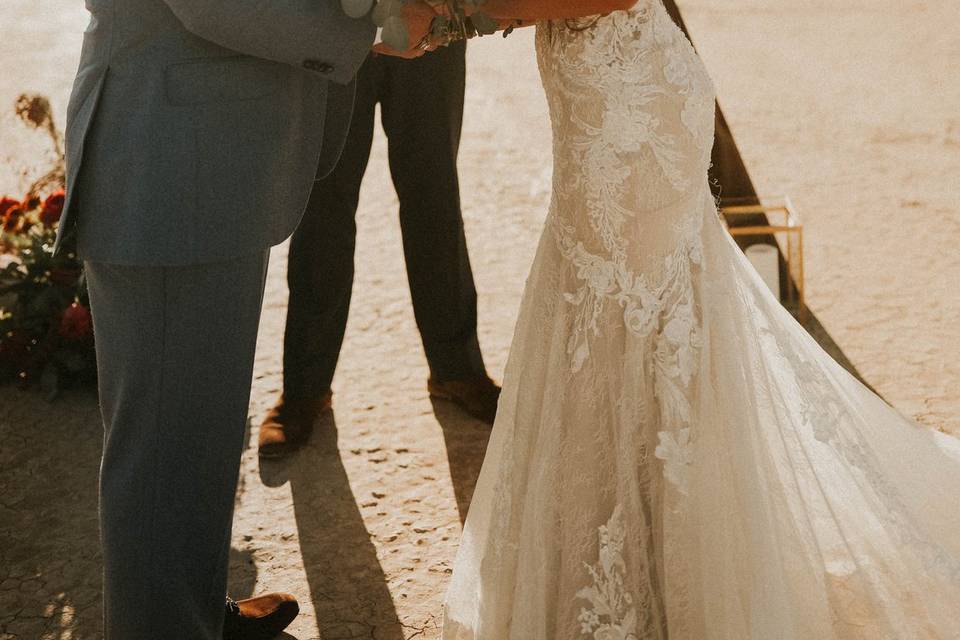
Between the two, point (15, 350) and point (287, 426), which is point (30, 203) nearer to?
point (15, 350)

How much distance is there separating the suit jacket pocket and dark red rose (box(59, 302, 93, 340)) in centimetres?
211

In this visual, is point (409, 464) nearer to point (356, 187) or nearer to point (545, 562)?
point (356, 187)

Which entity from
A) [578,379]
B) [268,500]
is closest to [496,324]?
[268,500]

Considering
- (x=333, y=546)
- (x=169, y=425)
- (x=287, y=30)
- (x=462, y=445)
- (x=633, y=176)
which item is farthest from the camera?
(x=462, y=445)

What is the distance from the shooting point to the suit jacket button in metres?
1.98

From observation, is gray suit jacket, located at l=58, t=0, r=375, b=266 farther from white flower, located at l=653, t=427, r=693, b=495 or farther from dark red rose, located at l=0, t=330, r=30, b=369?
dark red rose, located at l=0, t=330, r=30, b=369

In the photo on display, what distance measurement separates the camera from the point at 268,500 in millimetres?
3318

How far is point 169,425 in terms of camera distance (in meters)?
2.19

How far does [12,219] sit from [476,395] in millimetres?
1852

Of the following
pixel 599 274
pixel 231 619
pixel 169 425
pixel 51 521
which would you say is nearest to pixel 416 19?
pixel 599 274

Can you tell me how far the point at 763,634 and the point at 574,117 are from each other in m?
1.12

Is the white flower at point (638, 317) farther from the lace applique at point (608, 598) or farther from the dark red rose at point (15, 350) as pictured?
the dark red rose at point (15, 350)

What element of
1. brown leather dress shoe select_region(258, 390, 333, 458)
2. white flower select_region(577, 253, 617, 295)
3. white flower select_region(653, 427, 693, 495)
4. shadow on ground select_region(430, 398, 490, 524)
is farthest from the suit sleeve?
brown leather dress shoe select_region(258, 390, 333, 458)

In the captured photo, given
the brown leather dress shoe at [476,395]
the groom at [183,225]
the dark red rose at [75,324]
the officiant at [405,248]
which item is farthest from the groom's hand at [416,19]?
the dark red rose at [75,324]
